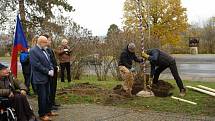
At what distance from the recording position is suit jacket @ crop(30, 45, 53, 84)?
29.5ft

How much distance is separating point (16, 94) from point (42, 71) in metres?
1.15

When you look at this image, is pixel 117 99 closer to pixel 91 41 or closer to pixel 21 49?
pixel 21 49

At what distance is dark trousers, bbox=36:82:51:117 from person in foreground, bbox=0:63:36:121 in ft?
2.86

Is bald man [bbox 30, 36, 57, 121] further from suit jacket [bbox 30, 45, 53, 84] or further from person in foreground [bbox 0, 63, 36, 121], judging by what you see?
person in foreground [bbox 0, 63, 36, 121]

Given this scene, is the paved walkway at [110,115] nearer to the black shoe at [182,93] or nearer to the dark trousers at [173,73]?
the black shoe at [182,93]

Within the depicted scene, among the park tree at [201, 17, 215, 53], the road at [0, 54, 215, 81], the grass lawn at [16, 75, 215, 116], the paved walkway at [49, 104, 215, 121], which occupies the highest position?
the park tree at [201, 17, 215, 53]

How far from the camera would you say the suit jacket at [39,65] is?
899 cm

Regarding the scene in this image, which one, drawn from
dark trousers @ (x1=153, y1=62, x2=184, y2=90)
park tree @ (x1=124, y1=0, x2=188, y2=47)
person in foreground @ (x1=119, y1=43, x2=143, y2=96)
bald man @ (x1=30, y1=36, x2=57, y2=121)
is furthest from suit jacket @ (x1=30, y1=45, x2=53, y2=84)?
park tree @ (x1=124, y1=0, x2=188, y2=47)

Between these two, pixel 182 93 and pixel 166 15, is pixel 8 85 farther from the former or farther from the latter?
pixel 166 15

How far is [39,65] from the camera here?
8.98 m

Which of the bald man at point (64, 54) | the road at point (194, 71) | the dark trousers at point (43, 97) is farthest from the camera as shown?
the road at point (194, 71)

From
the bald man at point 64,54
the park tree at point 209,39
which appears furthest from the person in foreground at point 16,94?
the park tree at point 209,39

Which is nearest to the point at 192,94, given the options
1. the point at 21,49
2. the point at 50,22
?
the point at 21,49

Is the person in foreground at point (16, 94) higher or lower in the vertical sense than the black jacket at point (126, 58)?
lower
